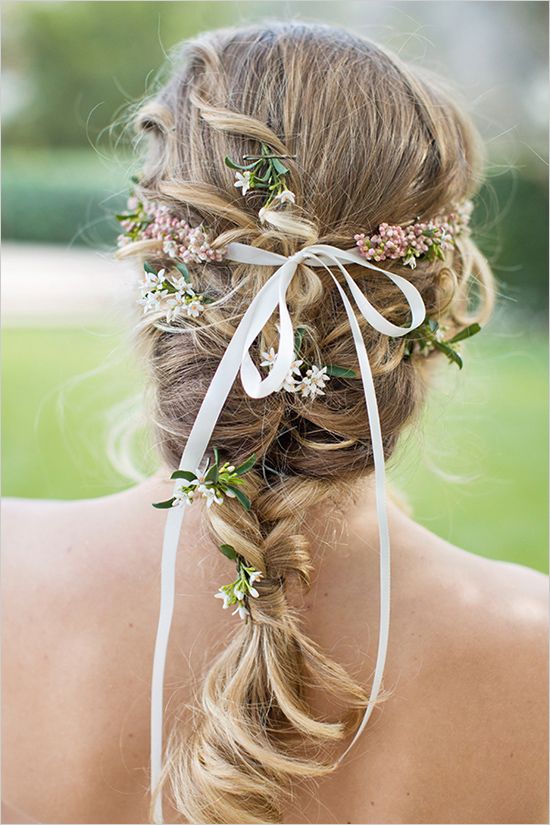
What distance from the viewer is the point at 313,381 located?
4.42 feet

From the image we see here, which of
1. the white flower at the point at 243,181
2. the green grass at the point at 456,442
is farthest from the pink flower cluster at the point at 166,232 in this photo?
the green grass at the point at 456,442

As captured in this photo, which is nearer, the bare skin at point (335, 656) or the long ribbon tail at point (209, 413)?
the long ribbon tail at point (209, 413)

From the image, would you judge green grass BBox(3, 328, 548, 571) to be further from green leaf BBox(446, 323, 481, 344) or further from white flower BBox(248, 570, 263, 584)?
white flower BBox(248, 570, 263, 584)

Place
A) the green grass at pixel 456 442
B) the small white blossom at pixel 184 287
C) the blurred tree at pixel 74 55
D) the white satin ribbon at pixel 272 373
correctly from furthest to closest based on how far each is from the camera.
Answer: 1. the blurred tree at pixel 74 55
2. the green grass at pixel 456 442
3. the small white blossom at pixel 184 287
4. the white satin ribbon at pixel 272 373

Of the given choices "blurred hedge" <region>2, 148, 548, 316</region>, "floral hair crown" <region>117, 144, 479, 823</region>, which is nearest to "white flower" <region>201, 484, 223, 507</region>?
"floral hair crown" <region>117, 144, 479, 823</region>

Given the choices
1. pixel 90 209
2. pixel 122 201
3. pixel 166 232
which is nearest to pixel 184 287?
pixel 166 232

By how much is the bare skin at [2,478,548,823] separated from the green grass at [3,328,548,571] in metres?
0.86

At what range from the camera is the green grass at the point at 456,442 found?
4.01 metres

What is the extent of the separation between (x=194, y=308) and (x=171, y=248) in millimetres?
134

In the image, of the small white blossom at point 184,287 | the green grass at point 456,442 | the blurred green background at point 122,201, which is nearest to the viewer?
the small white blossom at point 184,287

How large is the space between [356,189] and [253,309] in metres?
0.27

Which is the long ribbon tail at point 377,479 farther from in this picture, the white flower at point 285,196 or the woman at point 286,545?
the white flower at point 285,196

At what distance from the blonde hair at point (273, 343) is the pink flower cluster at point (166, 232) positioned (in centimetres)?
2

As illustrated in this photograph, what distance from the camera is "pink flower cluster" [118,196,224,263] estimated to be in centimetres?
140
